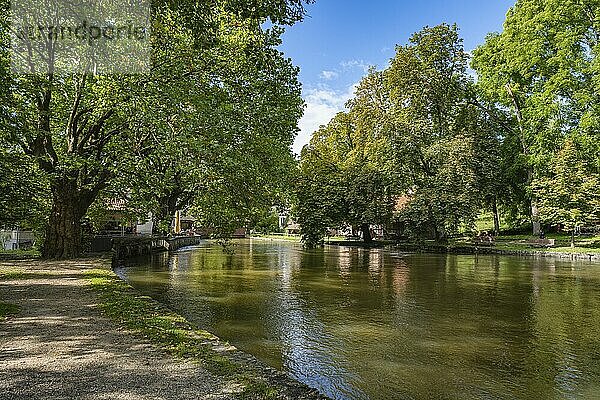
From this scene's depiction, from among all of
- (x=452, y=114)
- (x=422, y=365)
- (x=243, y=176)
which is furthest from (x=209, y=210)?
(x=452, y=114)

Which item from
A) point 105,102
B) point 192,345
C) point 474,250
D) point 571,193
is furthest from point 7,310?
point 571,193

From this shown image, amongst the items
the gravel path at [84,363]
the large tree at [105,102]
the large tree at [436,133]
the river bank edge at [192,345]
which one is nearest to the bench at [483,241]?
the large tree at [436,133]

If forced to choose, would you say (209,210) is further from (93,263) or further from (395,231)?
(395,231)

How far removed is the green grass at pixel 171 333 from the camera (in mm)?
4461

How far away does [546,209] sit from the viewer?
29.4m

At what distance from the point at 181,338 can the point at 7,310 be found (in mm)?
3266

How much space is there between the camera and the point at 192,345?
5656mm

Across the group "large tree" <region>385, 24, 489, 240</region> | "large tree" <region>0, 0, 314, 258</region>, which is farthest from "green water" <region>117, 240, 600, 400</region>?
"large tree" <region>385, 24, 489, 240</region>

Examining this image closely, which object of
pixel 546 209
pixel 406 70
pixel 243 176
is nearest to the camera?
pixel 243 176

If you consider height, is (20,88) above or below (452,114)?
below

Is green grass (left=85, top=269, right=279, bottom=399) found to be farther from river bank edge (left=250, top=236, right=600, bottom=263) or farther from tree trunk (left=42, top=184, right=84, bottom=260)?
river bank edge (left=250, top=236, right=600, bottom=263)

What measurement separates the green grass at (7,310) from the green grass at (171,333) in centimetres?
122

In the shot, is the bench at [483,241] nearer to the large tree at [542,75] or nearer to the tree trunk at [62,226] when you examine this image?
the large tree at [542,75]

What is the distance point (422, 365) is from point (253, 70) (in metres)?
9.01
